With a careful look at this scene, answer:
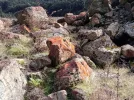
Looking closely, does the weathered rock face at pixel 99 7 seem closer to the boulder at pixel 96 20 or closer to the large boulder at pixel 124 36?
the boulder at pixel 96 20

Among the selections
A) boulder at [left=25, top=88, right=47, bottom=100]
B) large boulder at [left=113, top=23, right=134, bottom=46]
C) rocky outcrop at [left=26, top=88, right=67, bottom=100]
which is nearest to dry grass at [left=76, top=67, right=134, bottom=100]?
rocky outcrop at [left=26, top=88, right=67, bottom=100]

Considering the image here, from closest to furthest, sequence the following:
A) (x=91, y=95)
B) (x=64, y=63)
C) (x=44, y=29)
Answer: (x=91, y=95), (x=64, y=63), (x=44, y=29)

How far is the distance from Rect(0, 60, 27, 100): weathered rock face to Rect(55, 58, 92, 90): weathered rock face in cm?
Answer: 98

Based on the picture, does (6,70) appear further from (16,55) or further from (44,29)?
(44,29)

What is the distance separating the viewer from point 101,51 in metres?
11.7

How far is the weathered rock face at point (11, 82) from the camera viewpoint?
8.60 m

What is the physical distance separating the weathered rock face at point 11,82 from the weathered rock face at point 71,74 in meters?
0.98

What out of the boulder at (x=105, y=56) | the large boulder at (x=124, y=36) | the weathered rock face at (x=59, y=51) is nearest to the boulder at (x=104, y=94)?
the weathered rock face at (x=59, y=51)

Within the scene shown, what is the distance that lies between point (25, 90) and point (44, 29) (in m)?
5.81

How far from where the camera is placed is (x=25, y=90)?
9641 mm

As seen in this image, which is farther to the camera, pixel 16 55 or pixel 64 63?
pixel 16 55

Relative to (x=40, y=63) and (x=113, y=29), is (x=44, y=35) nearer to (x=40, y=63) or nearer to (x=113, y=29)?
(x=113, y=29)

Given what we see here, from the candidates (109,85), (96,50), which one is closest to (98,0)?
(96,50)

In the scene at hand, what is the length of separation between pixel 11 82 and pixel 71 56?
262 centimetres
